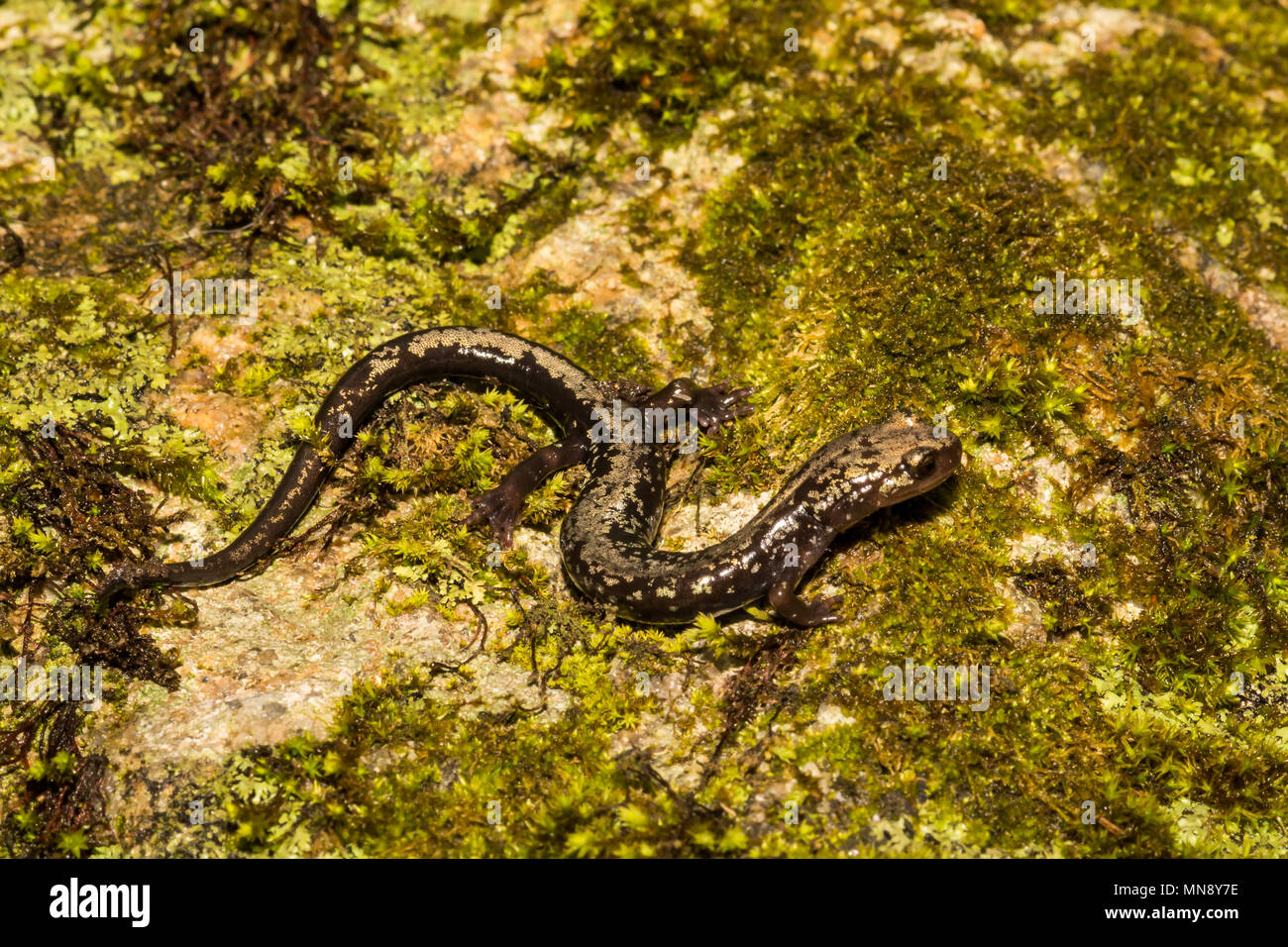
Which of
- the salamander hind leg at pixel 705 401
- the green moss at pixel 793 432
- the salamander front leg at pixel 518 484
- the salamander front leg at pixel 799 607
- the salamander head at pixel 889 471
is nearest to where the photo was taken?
the green moss at pixel 793 432

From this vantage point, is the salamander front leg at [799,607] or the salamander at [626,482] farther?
the salamander at [626,482]

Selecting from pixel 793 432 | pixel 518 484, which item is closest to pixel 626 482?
pixel 518 484

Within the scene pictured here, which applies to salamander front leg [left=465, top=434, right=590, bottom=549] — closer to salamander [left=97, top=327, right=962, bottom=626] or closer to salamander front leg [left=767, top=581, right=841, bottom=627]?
salamander [left=97, top=327, right=962, bottom=626]

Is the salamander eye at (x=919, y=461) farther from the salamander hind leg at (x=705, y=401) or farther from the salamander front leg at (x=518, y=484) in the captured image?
the salamander front leg at (x=518, y=484)

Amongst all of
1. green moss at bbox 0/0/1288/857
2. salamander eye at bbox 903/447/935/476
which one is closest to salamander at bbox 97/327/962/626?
salamander eye at bbox 903/447/935/476

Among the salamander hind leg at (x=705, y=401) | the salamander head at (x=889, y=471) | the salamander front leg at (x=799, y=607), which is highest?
the salamander hind leg at (x=705, y=401)

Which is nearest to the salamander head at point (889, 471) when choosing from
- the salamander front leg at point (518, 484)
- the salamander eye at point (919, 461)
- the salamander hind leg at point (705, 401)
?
the salamander eye at point (919, 461)

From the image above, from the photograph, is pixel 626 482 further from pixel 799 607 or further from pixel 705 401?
pixel 799 607
